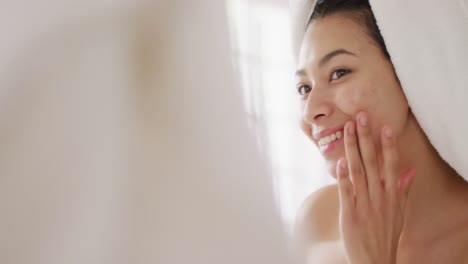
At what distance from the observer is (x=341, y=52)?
0.81 m

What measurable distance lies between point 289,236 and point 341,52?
1.92 feet

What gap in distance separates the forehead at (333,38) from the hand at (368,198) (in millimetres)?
125

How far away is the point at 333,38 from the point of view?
0.83 metres

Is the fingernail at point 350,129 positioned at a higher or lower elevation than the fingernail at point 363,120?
lower

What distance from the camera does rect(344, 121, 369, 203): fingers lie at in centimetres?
75

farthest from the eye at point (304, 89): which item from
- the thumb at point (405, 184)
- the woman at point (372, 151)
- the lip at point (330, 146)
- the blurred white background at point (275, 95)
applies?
the blurred white background at point (275, 95)

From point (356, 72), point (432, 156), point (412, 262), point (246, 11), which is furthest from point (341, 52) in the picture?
point (246, 11)

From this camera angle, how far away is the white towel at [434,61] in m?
0.74

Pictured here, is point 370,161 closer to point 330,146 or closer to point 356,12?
point 330,146

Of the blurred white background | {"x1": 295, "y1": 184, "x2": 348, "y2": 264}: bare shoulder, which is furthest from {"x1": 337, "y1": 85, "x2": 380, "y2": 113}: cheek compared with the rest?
the blurred white background

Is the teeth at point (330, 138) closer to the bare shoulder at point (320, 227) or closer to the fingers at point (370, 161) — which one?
the fingers at point (370, 161)

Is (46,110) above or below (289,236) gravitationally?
above

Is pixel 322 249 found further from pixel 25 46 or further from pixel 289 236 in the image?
pixel 25 46

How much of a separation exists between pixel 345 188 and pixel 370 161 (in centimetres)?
5
